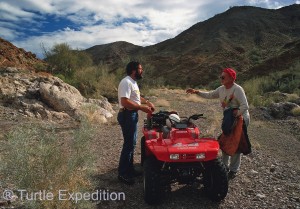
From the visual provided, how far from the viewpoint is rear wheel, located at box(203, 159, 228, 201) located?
5.39 meters

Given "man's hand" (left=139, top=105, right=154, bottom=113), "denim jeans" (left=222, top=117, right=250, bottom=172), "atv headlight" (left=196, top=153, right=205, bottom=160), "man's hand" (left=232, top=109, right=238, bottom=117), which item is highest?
"man's hand" (left=139, top=105, right=154, bottom=113)

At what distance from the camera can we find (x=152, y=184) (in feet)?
17.3

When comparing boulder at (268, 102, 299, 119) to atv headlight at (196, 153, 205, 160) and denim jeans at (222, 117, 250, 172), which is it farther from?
atv headlight at (196, 153, 205, 160)

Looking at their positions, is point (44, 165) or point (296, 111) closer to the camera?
point (44, 165)

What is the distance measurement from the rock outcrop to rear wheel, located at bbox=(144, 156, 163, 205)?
6.71 metres

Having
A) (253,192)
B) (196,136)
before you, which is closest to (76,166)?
(196,136)

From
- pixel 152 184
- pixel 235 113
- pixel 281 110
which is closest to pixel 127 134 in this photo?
pixel 152 184

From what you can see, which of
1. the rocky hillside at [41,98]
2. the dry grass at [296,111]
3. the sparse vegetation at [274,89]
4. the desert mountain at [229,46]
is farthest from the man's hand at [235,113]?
the desert mountain at [229,46]

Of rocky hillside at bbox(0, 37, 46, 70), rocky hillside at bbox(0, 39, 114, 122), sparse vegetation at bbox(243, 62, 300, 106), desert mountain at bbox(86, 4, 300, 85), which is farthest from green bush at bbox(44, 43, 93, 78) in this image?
desert mountain at bbox(86, 4, 300, 85)

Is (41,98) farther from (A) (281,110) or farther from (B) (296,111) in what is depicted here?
(B) (296,111)

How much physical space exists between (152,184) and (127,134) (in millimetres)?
1253

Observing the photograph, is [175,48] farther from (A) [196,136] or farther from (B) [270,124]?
(A) [196,136]

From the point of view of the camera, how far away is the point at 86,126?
5.39 meters

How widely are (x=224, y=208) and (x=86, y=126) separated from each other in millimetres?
2382
